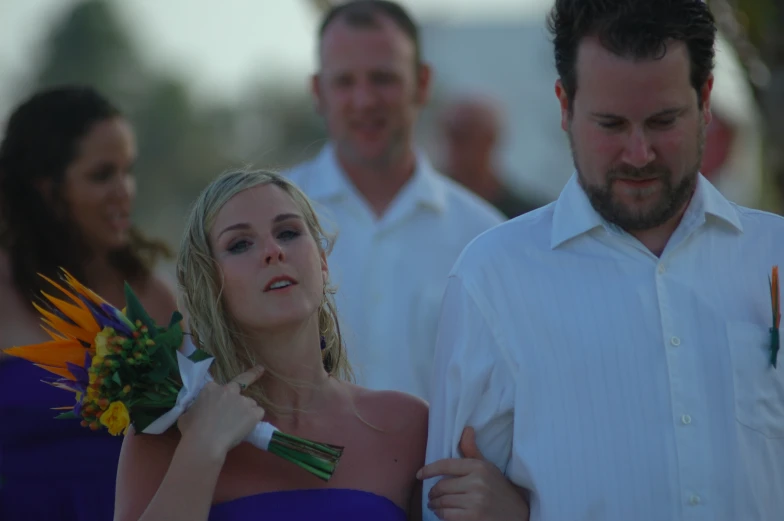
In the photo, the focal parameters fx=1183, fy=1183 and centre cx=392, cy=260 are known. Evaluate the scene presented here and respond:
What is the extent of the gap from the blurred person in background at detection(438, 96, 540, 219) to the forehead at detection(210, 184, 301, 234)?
13.4ft

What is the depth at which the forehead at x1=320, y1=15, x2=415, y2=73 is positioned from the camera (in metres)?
5.35

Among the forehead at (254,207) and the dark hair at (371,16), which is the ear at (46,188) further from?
the dark hair at (371,16)

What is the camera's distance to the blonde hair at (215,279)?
344 cm

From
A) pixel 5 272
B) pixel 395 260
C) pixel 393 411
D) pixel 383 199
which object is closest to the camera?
pixel 393 411

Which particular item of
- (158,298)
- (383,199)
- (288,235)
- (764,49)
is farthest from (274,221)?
(764,49)

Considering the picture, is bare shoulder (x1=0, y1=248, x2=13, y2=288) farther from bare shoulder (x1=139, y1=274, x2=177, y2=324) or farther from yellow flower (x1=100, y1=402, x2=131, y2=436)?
yellow flower (x1=100, y1=402, x2=131, y2=436)

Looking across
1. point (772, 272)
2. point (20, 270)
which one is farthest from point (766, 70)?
point (20, 270)

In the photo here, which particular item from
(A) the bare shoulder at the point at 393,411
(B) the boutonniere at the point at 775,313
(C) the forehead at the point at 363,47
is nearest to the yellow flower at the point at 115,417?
(A) the bare shoulder at the point at 393,411

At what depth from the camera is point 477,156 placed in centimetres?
770

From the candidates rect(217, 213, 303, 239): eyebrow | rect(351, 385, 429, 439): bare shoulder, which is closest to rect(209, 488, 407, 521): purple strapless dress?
rect(351, 385, 429, 439): bare shoulder

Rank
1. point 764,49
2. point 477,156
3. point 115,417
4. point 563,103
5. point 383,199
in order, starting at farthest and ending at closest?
1. point 477,156
2. point 764,49
3. point 383,199
4. point 563,103
5. point 115,417

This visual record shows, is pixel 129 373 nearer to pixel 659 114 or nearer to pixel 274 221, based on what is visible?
pixel 274 221

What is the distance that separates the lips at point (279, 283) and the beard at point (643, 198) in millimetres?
892

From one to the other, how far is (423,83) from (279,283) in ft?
8.23
